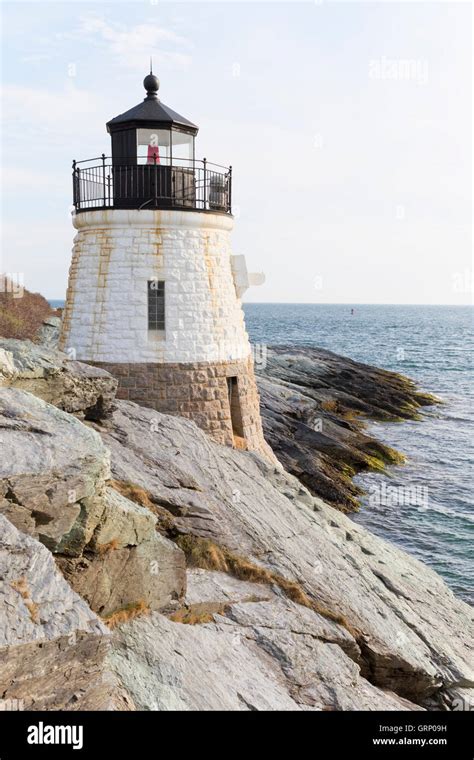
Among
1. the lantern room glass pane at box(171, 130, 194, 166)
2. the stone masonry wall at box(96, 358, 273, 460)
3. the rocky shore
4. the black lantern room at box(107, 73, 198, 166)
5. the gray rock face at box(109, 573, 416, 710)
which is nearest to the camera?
the rocky shore

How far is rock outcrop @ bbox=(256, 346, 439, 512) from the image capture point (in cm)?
2683

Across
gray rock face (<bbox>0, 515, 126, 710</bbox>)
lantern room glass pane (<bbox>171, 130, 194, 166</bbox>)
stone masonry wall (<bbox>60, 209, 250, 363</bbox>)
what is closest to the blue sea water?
stone masonry wall (<bbox>60, 209, 250, 363</bbox>)

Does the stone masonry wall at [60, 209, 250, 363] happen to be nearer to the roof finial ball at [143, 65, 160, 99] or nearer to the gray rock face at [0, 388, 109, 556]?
the roof finial ball at [143, 65, 160, 99]

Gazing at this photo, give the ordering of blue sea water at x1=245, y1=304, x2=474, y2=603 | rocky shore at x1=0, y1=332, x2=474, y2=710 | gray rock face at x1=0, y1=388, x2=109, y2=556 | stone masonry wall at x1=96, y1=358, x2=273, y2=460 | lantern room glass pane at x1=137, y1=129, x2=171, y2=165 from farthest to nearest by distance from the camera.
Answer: blue sea water at x1=245, y1=304, x2=474, y2=603, lantern room glass pane at x1=137, y1=129, x2=171, y2=165, stone masonry wall at x1=96, y1=358, x2=273, y2=460, gray rock face at x1=0, y1=388, x2=109, y2=556, rocky shore at x1=0, y1=332, x2=474, y2=710

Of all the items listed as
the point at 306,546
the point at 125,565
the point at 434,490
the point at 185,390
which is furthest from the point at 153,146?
the point at 434,490

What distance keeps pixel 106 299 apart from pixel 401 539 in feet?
43.1

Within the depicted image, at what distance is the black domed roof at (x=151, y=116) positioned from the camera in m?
15.7

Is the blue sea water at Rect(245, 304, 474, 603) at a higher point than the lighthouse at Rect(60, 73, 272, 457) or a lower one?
lower

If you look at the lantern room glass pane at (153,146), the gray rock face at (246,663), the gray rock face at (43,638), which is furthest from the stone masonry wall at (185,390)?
the gray rock face at (43,638)

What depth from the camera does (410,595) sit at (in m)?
14.2

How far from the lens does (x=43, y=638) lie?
6.36 meters

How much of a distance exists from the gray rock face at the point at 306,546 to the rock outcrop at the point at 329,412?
10342 mm

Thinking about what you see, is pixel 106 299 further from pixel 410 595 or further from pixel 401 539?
pixel 401 539
